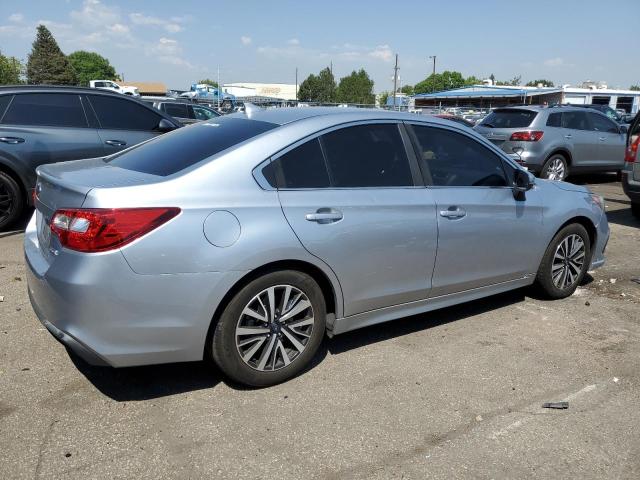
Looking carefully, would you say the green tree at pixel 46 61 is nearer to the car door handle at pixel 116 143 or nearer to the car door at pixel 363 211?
the car door handle at pixel 116 143

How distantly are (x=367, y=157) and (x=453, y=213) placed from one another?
76 centimetres

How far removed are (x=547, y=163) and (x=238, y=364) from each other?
31.6ft

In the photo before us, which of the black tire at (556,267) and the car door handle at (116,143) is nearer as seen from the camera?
the black tire at (556,267)

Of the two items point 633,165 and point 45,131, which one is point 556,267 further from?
point 45,131

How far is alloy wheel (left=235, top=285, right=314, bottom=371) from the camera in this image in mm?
3197

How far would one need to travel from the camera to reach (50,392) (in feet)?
10.6

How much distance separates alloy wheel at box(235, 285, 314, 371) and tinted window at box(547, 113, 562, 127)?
941cm

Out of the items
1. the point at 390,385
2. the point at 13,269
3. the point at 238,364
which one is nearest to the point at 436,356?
the point at 390,385

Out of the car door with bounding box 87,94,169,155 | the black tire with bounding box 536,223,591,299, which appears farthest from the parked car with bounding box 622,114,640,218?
the car door with bounding box 87,94,169,155

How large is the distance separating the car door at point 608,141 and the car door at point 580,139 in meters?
0.17

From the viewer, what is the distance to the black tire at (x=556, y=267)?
478 cm

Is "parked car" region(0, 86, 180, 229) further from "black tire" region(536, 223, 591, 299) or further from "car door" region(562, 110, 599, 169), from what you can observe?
"car door" region(562, 110, 599, 169)

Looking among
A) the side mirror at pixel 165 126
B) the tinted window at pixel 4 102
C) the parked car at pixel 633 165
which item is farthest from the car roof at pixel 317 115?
the parked car at pixel 633 165

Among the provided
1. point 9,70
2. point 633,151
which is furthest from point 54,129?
point 9,70
